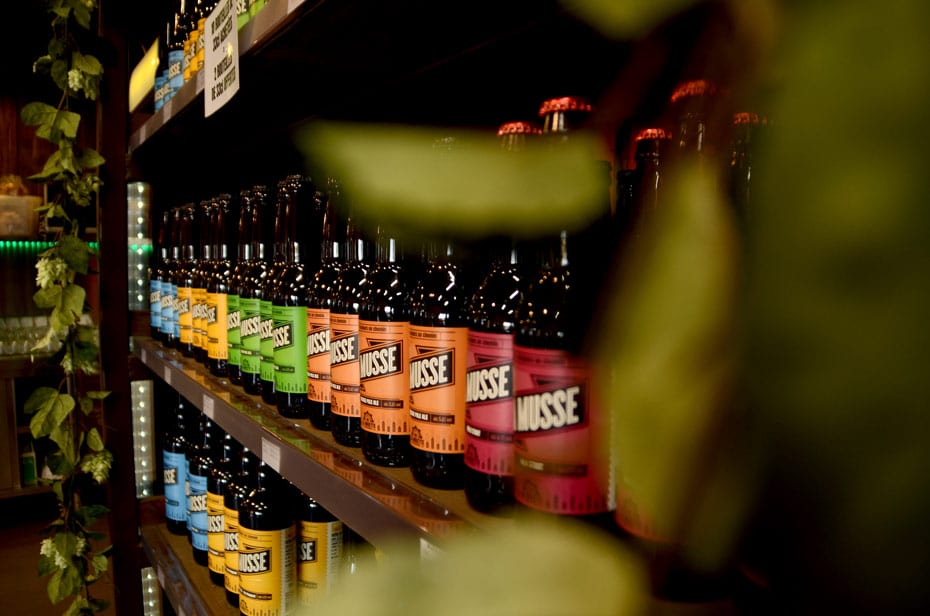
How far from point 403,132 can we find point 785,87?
0.11 meters

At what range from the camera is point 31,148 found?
3.98 meters

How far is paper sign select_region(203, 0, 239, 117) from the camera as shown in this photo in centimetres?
98

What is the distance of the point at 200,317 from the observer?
62.2 inches

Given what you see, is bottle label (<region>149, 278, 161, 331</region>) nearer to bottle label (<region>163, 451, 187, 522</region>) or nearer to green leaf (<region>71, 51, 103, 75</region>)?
bottle label (<region>163, 451, 187, 522</region>)

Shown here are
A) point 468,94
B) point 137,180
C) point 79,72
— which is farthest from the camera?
point 137,180

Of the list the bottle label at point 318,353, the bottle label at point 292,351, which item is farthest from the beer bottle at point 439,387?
the bottle label at point 292,351

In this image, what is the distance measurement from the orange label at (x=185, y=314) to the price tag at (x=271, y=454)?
0.81 m

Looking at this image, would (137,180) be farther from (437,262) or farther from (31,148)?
(31,148)

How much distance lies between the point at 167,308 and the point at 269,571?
1.04 metres

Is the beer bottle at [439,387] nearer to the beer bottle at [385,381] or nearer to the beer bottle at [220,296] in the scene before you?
the beer bottle at [385,381]

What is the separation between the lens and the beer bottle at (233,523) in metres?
1.26

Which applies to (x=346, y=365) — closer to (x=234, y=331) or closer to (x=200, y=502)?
(x=234, y=331)

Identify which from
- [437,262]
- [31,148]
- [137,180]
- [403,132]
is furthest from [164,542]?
[31,148]

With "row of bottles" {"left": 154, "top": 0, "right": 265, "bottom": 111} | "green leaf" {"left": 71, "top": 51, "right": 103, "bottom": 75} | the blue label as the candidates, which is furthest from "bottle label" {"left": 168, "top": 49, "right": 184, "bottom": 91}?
the blue label
